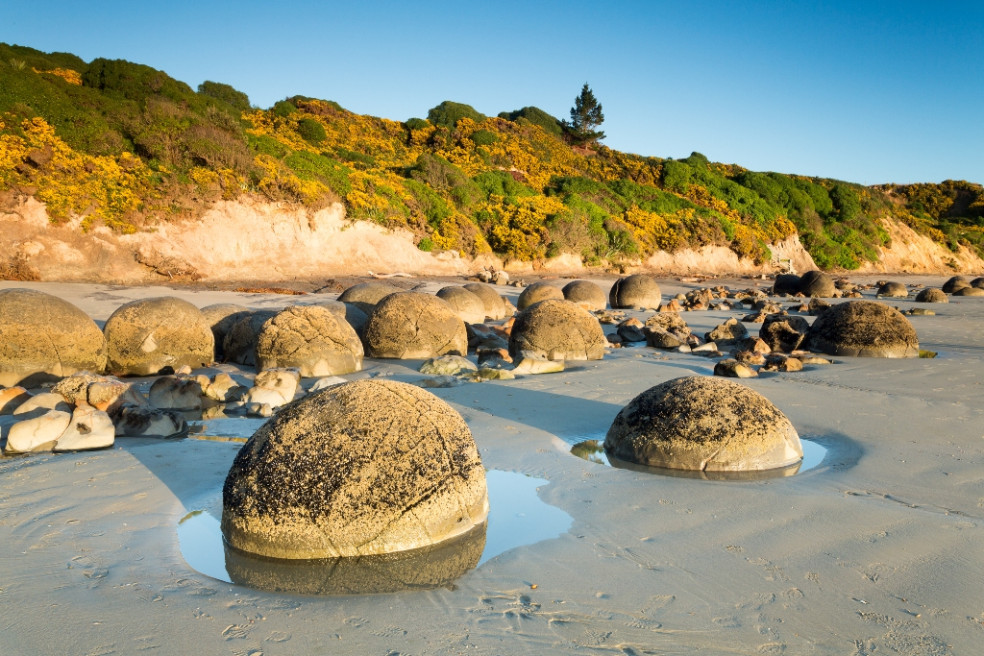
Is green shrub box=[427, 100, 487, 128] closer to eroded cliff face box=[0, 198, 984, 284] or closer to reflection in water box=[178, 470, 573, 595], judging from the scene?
eroded cliff face box=[0, 198, 984, 284]

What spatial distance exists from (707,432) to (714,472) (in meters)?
0.29

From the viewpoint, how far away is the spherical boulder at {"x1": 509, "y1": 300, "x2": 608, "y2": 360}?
1013 centimetres

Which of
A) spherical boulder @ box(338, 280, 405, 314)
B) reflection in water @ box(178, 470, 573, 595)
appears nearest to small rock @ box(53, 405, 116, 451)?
reflection in water @ box(178, 470, 573, 595)

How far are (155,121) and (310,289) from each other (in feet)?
33.1

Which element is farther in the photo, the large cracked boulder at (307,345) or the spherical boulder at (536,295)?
the spherical boulder at (536,295)

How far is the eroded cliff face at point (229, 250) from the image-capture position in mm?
19672

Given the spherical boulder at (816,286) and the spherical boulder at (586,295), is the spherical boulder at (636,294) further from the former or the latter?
the spherical boulder at (816,286)

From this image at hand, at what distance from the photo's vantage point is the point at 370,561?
3.70 metres

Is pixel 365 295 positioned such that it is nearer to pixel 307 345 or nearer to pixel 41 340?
pixel 307 345

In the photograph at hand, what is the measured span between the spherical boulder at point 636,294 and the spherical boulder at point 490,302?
4332 millimetres

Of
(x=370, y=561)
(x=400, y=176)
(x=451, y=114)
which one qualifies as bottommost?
(x=370, y=561)

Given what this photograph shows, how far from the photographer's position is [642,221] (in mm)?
36156

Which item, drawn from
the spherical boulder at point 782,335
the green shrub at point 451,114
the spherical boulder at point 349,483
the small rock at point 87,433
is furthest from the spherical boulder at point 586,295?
the green shrub at point 451,114

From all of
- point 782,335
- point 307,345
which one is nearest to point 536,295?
point 782,335
